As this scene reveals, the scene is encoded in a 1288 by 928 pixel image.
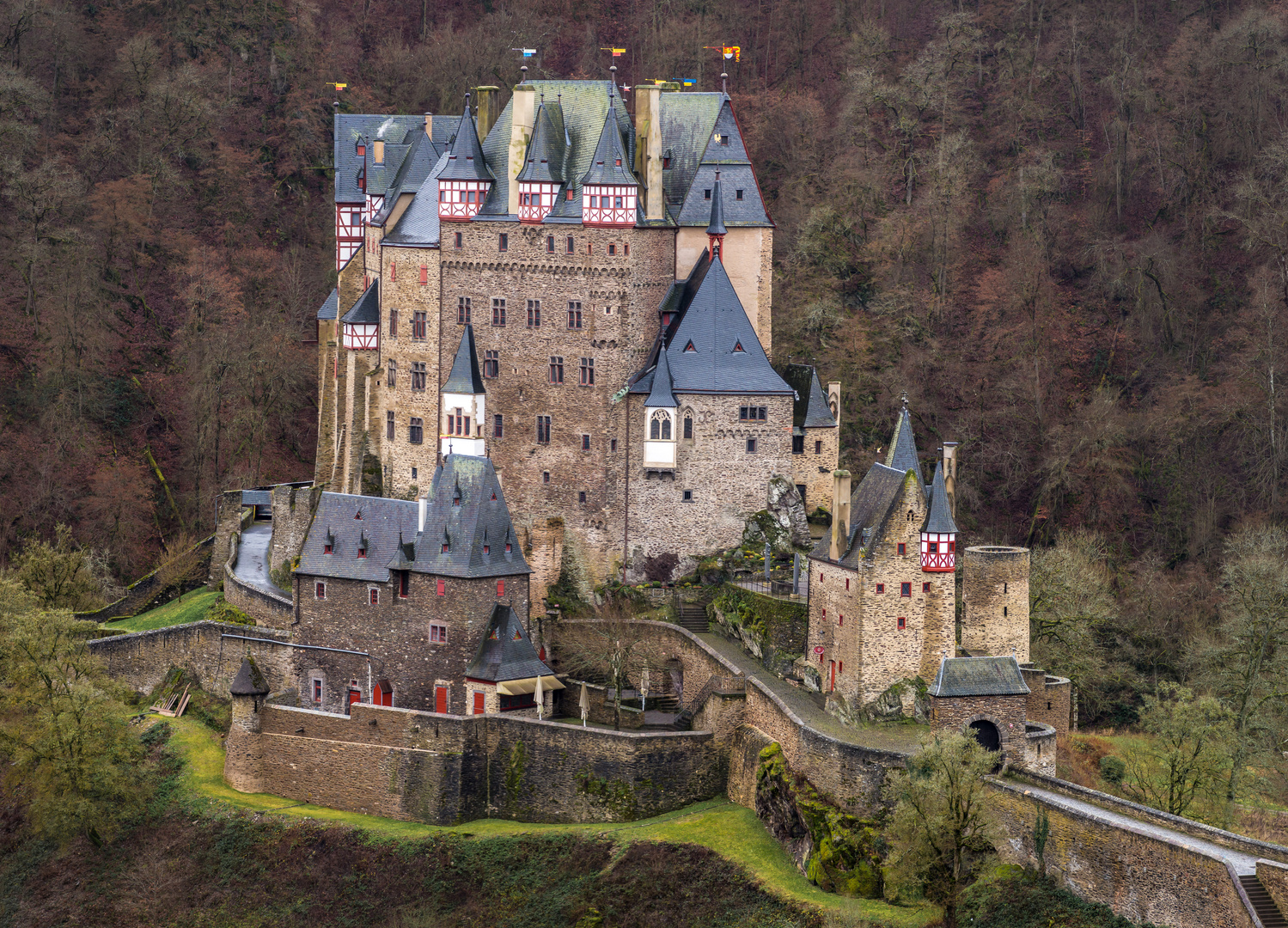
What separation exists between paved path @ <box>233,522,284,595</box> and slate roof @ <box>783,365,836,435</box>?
15924 millimetres

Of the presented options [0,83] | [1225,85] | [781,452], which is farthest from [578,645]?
[0,83]

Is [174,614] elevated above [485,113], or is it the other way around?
[485,113]

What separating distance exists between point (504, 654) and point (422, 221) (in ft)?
49.1

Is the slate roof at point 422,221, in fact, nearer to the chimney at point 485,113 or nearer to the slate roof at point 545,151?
the chimney at point 485,113

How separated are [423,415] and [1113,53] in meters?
32.1

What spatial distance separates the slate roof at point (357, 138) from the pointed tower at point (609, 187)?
1005cm

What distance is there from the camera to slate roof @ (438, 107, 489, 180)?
61812 millimetres

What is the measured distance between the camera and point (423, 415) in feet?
208

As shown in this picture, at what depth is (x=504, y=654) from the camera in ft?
182

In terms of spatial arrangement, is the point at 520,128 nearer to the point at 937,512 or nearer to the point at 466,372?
the point at 466,372

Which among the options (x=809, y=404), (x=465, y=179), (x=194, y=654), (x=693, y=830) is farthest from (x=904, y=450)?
(x=194, y=654)

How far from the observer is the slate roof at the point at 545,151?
6116cm

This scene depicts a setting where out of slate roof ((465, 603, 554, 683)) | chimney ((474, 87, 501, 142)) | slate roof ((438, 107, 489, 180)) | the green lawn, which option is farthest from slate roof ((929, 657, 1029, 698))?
the green lawn

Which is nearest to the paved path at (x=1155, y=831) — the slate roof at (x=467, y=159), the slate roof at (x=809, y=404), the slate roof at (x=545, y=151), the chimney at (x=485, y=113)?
the slate roof at (x=809, y=404)
